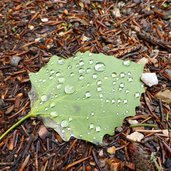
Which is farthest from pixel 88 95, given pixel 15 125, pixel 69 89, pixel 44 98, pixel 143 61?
pixel 143 61

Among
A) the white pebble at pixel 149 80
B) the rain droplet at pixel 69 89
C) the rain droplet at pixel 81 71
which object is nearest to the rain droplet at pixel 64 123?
the rain droplet at pixel 69 89

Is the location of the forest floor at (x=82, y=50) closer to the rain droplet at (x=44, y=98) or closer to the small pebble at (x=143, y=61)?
the small pebble at (x=143, y=61)

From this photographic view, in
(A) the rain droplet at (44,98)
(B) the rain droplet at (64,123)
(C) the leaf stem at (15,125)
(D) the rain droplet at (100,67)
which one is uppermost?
(D) the rain droplet at (100,67)

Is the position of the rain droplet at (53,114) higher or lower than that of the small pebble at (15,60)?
higher

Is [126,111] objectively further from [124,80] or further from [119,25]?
[119,25]

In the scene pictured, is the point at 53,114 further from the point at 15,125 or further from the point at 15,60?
the point at 15,60

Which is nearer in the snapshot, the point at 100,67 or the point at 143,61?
the point at 100,67

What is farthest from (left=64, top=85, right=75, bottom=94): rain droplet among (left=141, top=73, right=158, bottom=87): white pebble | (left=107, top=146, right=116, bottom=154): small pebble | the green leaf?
(left=141, top=73, right=158, bottom=87): white pebble
